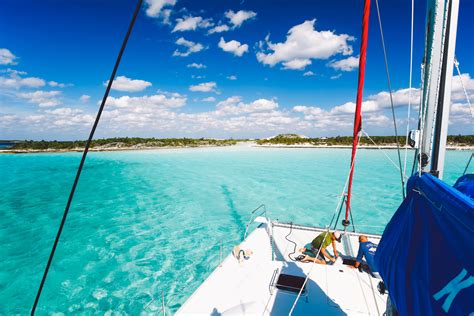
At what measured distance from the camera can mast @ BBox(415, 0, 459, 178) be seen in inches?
110

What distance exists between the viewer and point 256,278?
5566mm

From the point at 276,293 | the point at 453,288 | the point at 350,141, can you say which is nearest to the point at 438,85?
the point at 453,288

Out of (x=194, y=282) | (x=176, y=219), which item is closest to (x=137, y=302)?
(x=194, y=282)

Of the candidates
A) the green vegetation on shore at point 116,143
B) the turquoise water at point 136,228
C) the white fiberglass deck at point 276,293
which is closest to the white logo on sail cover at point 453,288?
the white fiberglass deck at point 276,293

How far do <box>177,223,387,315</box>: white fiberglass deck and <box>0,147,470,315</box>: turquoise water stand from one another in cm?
225

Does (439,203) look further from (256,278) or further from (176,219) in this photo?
(176,219)

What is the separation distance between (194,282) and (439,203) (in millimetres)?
8590

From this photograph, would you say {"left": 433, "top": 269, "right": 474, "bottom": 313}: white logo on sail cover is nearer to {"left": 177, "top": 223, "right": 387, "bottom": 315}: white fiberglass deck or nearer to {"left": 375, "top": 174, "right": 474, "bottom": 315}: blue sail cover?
{"left": 375, "top": 174, "right": 474, "bottom": 315}: blue sail cover

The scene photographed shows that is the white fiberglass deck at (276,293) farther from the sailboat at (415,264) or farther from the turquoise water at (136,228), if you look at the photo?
the turquoise water at (136,228)

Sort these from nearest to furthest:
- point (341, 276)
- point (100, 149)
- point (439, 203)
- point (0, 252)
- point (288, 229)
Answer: point (439, 203), point (341, 276), point (288, 229), point (0, 252), point (100, 149)

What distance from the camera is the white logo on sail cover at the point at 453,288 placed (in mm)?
1460

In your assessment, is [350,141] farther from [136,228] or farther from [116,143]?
[116,143]

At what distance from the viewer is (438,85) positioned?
278cm

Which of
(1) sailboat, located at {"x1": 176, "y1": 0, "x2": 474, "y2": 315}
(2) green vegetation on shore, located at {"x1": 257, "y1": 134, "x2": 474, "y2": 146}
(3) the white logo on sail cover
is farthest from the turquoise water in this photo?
(2) green vegetation on shore, located at {"x1": 257, "y1": 134, "x2": 474, "y2": 146}
